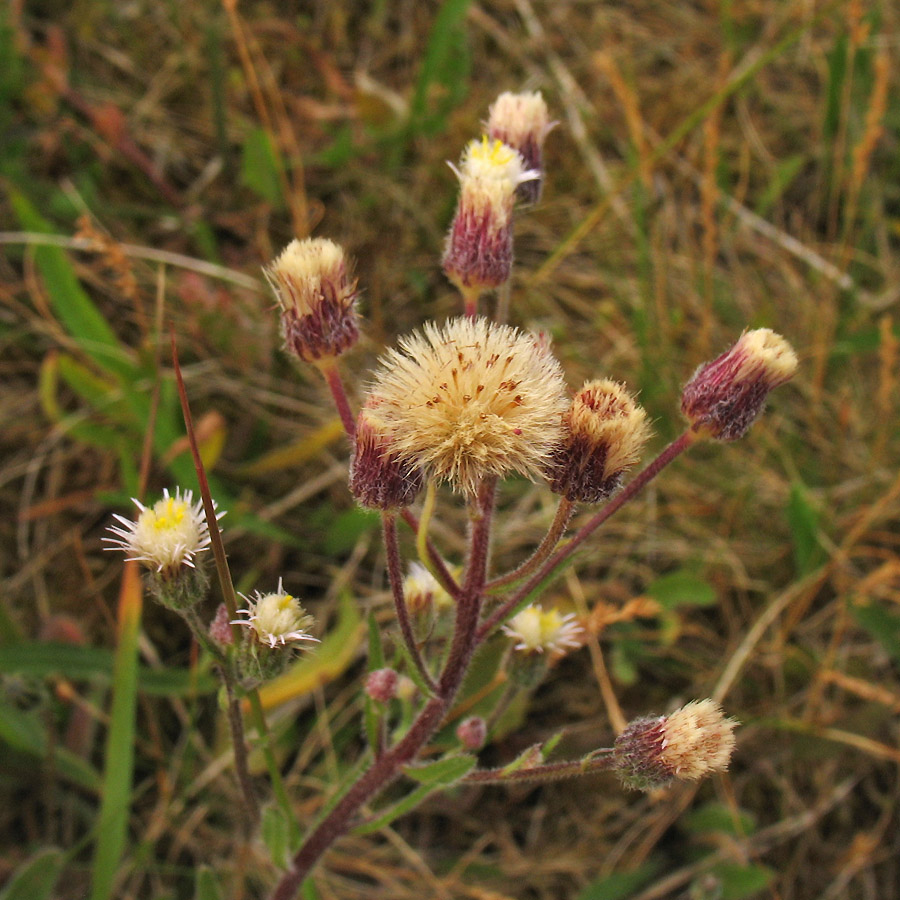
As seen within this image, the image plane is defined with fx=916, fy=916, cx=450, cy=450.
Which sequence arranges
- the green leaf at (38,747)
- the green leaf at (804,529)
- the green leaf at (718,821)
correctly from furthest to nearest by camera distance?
the green leaf at (804,529) → the green leaf at (718,821) → the green leaf at (38,747)

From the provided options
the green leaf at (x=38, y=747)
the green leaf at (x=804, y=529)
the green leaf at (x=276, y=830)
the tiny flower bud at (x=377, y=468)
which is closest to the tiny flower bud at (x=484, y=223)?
the tiny flower bud at (x=377, y=468)

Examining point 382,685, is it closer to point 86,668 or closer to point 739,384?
point 739,384

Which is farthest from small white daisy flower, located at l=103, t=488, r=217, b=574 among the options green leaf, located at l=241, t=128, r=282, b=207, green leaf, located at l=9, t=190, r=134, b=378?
green leaf, located at l=241, t=128, r=282, b=207

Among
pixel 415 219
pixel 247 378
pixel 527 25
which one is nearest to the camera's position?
pixel 247 378

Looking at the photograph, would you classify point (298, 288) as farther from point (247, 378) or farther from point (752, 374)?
point (247, 378)

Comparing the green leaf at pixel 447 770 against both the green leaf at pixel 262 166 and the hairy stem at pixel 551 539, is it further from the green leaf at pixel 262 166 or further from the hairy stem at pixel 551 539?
the green leaf at pixel 262 166

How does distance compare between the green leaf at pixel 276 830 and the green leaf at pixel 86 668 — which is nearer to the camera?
the green leaf at pixel 276 830

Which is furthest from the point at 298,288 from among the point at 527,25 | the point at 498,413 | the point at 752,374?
the point at 527,25
